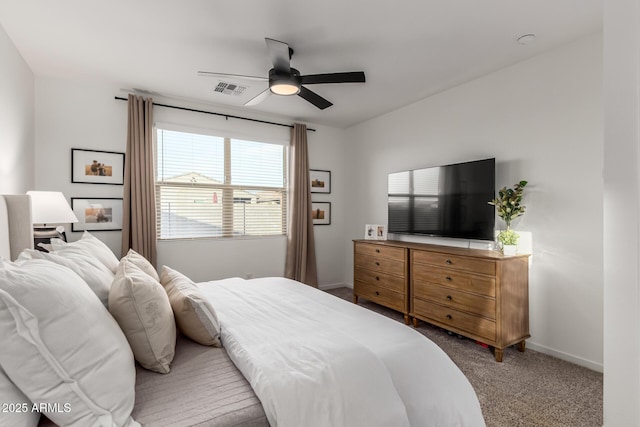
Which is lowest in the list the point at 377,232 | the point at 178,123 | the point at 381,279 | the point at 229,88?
the point at 381,279

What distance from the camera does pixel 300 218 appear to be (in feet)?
15.6

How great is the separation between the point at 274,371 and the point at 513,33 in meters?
2.91

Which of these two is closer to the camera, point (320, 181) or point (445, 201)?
point (445, 201)

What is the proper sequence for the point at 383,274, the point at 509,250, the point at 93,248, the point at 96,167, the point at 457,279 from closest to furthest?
the point at 93,248 → the point at 509,250 → the point at 457,279 → the point at 96,167 → the point at 383,274

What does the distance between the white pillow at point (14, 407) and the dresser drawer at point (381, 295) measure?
Answer: 320 cm

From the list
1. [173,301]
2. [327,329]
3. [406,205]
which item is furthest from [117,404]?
[406,205]

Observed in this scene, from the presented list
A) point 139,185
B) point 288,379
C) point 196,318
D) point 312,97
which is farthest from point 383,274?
point 139,185

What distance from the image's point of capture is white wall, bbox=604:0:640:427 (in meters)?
1.40

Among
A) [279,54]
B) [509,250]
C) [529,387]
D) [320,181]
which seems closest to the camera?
[529,387]

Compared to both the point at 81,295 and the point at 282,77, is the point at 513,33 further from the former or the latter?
the point at 81,295

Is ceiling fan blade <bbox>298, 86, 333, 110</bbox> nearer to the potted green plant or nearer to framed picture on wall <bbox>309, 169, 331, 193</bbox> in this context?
the potted green plant

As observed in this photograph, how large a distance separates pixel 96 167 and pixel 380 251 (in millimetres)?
3366

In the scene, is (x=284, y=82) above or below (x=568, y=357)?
above

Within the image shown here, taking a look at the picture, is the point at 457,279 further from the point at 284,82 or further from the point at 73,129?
the point at 73,129
